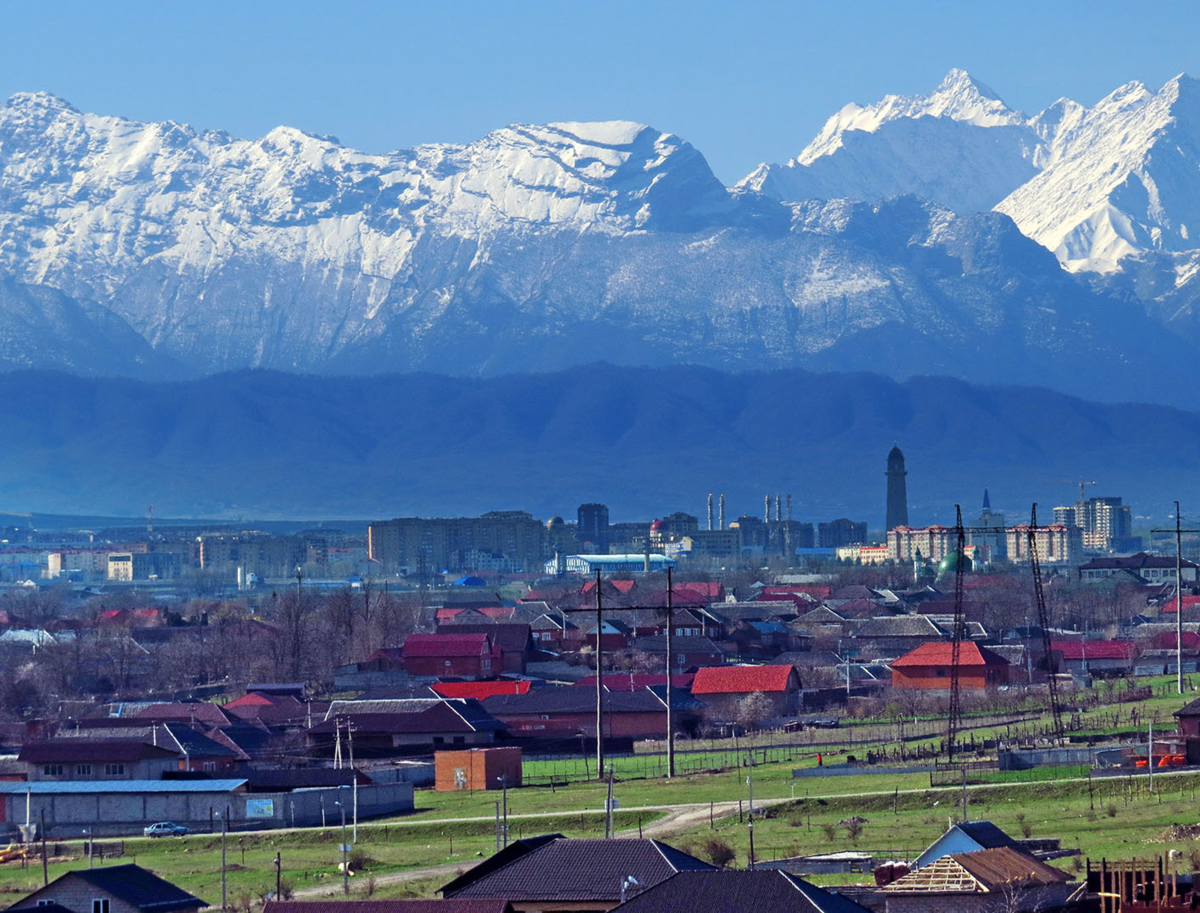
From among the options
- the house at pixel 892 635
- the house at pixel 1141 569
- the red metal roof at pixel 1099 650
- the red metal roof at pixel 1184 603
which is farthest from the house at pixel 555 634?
the house at pixel 1141 569

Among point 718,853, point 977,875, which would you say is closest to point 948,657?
point 718,853

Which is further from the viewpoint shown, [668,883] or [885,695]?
[885,695]

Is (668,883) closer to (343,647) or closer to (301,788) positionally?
(301,788)

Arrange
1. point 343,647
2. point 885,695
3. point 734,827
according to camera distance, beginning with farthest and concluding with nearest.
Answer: point 343,647 → point 885,695 → point 734,827

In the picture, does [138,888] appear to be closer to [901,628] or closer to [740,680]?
[740,680]

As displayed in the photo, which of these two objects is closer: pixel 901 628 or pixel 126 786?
pixel 126 786

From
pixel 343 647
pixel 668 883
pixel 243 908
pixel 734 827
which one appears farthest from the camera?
pixel 343 647

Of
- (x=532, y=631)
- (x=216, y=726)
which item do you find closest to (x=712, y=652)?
(x=532, y=631)
